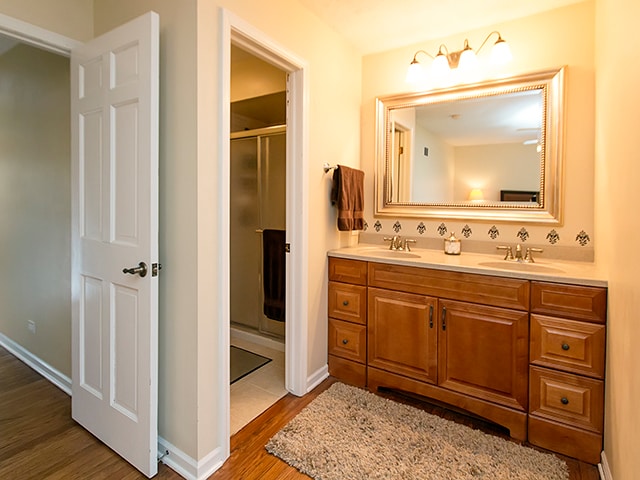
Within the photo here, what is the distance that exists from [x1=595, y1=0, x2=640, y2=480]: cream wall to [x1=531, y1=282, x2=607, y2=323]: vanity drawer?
0.08 meters

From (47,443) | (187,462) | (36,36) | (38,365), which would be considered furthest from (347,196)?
(38,365)

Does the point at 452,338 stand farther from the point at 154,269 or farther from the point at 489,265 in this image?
the point at 154,269

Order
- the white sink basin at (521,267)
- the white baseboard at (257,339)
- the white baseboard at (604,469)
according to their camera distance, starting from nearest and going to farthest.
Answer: the white baseboard at (604,469), the white sink basin at (521,267), the white baseboard at (257,339)

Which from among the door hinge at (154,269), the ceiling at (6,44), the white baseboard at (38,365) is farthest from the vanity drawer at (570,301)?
the ceiling at (6,44)

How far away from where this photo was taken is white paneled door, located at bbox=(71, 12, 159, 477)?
1.55 m

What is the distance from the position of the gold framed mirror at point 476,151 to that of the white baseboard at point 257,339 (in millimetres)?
1440

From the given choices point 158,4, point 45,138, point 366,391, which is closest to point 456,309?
point 366,391

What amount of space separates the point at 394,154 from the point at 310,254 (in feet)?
3.60

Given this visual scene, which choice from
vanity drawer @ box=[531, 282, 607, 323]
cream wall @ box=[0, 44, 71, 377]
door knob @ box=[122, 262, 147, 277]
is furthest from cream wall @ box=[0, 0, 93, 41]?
vanity drawer @ box=[531, 282, 607, 323]

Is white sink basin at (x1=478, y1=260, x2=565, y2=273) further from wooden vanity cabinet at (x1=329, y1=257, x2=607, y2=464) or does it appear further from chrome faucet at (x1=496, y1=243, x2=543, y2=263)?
wooden vanity cabinet at (x1=329, y1=257, x2=607, y2=464)

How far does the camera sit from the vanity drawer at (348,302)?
2369mm

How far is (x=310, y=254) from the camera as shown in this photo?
232 cm

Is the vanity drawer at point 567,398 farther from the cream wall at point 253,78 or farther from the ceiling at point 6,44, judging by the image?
the ceiling at point 6,44

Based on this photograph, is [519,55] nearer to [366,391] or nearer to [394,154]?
[394,154]
